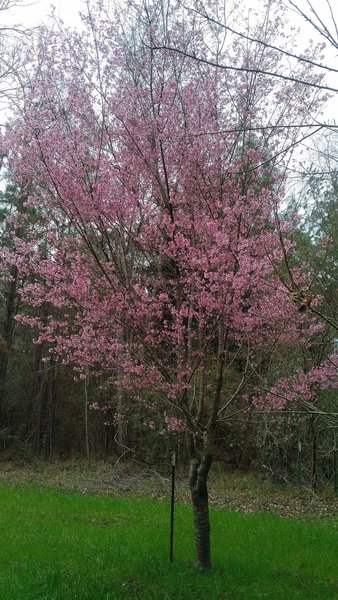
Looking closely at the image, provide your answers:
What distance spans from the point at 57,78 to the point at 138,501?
7.02 meters

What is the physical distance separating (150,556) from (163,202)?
3683 mm

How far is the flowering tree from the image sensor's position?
5008mm

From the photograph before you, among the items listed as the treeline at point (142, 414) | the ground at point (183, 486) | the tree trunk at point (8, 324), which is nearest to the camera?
the ground at point (183, 486)

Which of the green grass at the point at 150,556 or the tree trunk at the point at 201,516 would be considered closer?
the green grass at the point at 150,556

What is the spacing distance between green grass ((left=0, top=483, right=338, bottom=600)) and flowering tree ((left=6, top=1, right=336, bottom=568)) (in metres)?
0.53

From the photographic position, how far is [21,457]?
1933 cm

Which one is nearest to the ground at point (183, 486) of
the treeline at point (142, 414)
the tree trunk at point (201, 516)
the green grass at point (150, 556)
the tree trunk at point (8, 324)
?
the treeline at point (142, 414)

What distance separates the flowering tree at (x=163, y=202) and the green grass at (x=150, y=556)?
0.53 meters

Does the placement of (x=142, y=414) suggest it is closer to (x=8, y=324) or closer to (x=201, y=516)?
(x=8, y=324)

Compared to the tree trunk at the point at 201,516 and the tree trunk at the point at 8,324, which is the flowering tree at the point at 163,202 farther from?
the tree trunk at the point at 8,324

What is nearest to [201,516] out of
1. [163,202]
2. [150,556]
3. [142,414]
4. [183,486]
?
[150,556]

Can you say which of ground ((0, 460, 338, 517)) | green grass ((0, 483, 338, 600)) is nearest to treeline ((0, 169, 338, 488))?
ground ((0, 460, 338, 517))

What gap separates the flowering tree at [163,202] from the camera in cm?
501

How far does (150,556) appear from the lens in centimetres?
543
